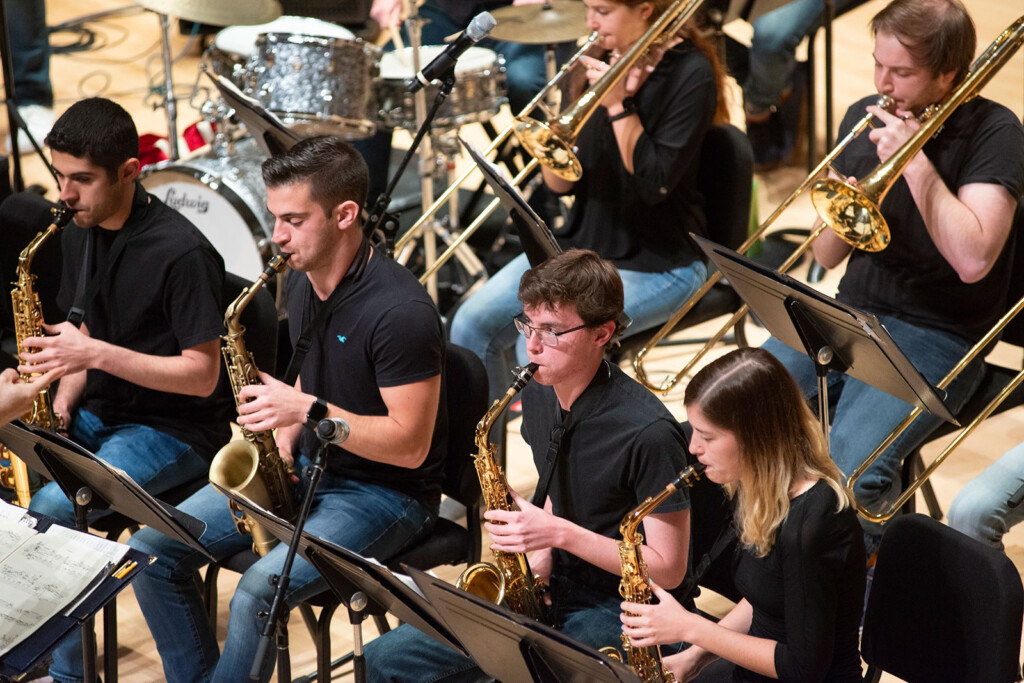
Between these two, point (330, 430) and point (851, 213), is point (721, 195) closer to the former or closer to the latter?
point (851, 213)

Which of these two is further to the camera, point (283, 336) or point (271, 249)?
point (271, 249)

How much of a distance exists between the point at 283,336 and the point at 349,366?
1083mm

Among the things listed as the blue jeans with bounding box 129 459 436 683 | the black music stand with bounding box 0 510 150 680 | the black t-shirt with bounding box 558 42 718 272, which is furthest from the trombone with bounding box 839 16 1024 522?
the black music stand with bounding box 0 510 150 680

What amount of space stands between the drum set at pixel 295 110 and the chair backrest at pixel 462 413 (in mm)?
1847

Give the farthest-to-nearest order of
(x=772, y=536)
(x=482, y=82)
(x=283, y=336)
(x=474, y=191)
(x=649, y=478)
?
(x=474, y=191), (x=482, y=82), (x=283, y=336), (x=649, y=478), (x=772, y=536)

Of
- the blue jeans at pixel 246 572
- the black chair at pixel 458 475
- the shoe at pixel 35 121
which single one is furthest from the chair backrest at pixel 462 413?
→ the shoe at pixel 35 121

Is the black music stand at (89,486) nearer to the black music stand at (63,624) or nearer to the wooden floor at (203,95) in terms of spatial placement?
the black music stand at (63,624)

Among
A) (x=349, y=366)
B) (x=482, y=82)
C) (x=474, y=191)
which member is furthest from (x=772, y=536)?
(x=474, y=191)

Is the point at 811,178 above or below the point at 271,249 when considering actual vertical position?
above

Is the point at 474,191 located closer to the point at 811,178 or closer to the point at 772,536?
the point at 811,178

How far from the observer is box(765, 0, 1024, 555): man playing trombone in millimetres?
3230

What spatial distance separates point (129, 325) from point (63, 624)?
1.18 m

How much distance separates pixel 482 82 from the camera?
5.30 metres

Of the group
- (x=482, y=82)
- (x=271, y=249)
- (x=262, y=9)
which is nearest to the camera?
(x=262, y=9)
